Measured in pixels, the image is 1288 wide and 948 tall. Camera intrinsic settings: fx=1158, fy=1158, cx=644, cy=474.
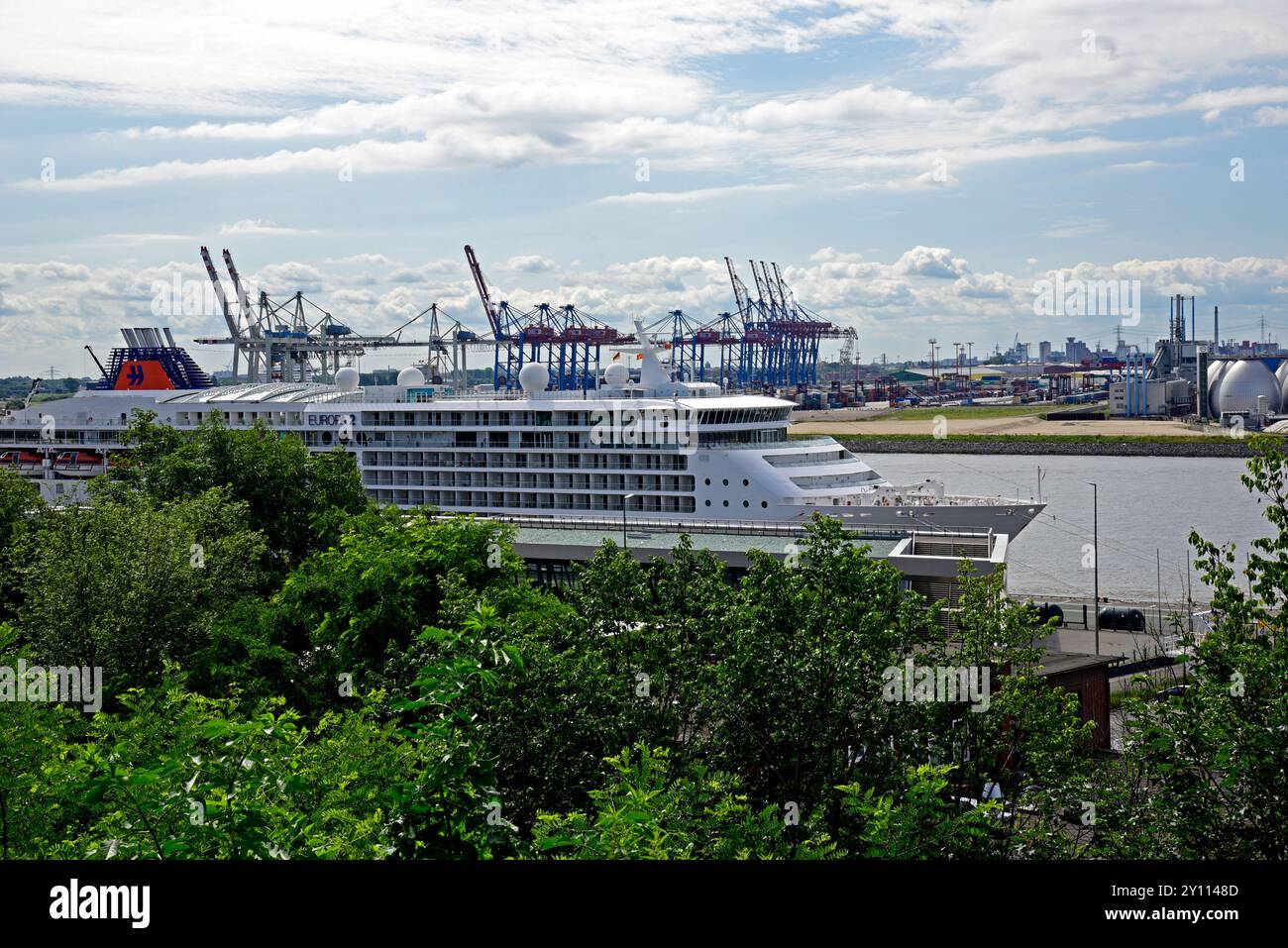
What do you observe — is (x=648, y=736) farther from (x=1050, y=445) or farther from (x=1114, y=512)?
(x=1050, y=445)

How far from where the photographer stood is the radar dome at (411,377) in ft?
152

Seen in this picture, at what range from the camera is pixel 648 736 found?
1113 cm

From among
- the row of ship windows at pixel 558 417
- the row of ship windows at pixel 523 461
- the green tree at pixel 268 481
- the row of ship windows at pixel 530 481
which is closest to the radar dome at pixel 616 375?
the row of ship windows at pixel 558 417

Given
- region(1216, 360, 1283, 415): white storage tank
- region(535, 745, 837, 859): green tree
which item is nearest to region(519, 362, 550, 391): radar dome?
region(535, 745, 837, 859): green tree

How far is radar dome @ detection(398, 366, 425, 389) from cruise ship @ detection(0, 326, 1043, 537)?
0.08 m

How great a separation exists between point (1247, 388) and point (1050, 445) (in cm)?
2836

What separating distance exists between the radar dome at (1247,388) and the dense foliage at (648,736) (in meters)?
112

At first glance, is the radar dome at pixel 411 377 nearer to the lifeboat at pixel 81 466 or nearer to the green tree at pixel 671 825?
the lifeboat at pixel 81 466

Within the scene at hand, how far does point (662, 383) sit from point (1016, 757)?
29.3 meters

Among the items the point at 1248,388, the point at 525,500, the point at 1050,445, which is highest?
the point at 1248,388

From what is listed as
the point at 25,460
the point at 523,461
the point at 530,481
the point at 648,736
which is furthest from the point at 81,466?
the point at 648,736

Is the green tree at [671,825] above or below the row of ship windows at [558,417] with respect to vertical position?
below
